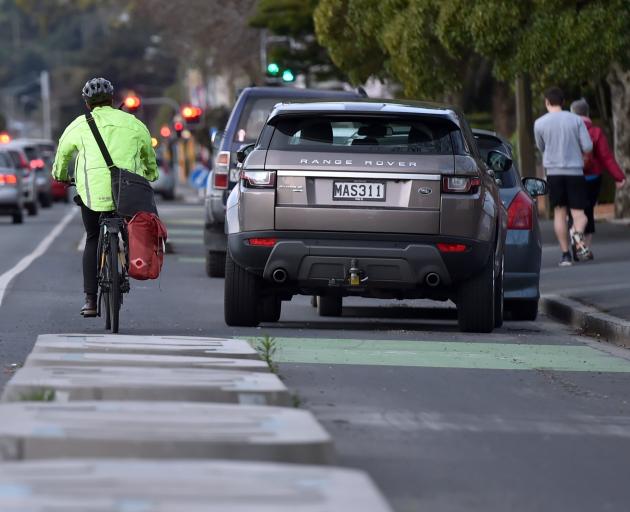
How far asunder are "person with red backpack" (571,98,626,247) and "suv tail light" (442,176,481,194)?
826 centimetres

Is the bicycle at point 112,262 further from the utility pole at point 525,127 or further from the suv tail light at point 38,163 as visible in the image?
the suv tail light at point 38,163

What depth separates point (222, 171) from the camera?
1900 centimetres

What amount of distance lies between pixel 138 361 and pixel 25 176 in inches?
1364

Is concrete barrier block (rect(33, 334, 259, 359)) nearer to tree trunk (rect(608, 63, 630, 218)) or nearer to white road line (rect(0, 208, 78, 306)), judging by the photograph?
white road line (rect(0, 208, 78, 306))

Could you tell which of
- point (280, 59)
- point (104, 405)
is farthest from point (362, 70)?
point (104, 405)

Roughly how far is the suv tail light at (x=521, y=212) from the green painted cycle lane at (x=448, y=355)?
2.35 meters

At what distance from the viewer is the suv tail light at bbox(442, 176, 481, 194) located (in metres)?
12.7

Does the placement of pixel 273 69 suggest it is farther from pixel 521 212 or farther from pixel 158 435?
pixel 158 435

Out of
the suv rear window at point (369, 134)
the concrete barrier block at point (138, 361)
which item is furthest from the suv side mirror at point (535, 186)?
the concrete barrier block at point (138, 361)

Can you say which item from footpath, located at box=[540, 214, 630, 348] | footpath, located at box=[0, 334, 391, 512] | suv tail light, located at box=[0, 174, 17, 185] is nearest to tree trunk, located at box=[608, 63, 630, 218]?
footpath, located at box=[540, 214, 630, 348]

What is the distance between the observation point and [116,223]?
42.1ft

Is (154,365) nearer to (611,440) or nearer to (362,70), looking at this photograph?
(611,440)

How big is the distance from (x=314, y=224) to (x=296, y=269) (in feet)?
1.06

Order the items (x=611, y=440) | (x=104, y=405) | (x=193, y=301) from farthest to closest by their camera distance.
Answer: (x=193, y=301) < (x=611, y=440) < (x=104, y=405)
